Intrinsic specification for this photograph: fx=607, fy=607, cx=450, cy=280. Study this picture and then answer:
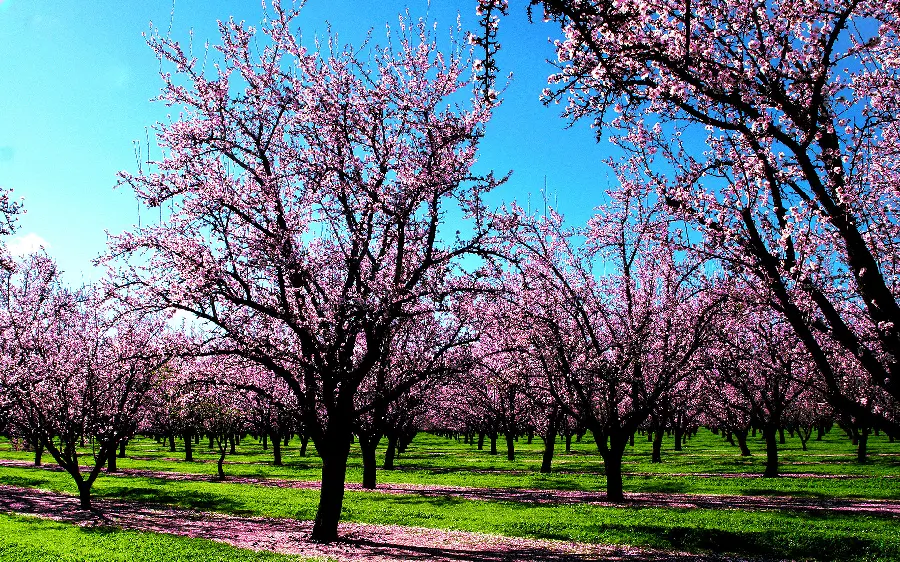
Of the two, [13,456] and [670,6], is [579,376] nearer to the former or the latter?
[670,6]

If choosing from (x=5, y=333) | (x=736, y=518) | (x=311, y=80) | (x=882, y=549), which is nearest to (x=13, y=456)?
(x=5, y=333)

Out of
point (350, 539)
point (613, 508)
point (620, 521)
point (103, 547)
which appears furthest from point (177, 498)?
point (620, 521)

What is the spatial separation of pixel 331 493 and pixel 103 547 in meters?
6.24

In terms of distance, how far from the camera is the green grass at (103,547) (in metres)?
15.2

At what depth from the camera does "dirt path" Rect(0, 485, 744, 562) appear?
1584 cm

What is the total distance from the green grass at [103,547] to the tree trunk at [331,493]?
227 cm

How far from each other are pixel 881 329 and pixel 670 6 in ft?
16.9

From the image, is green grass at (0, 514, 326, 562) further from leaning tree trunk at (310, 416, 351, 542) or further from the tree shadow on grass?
the tree shadow on grass

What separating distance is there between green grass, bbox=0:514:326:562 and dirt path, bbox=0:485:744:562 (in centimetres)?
96

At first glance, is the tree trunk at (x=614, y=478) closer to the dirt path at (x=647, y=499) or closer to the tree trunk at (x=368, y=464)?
the dirt path at (x=647, y=499)

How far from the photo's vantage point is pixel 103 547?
16688 millimetres

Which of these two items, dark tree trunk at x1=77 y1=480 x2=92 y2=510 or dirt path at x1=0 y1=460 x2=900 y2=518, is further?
dark tree trunk at x1=77 y1=480 x2=92 y2=510

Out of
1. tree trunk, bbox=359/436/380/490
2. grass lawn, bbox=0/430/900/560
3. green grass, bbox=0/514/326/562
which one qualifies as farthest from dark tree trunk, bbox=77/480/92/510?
tree trunk, bbox=359/436/380/490

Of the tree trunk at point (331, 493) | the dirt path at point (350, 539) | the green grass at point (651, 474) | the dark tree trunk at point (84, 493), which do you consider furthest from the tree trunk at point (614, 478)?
the dark tree trunk at point (84, 493)
